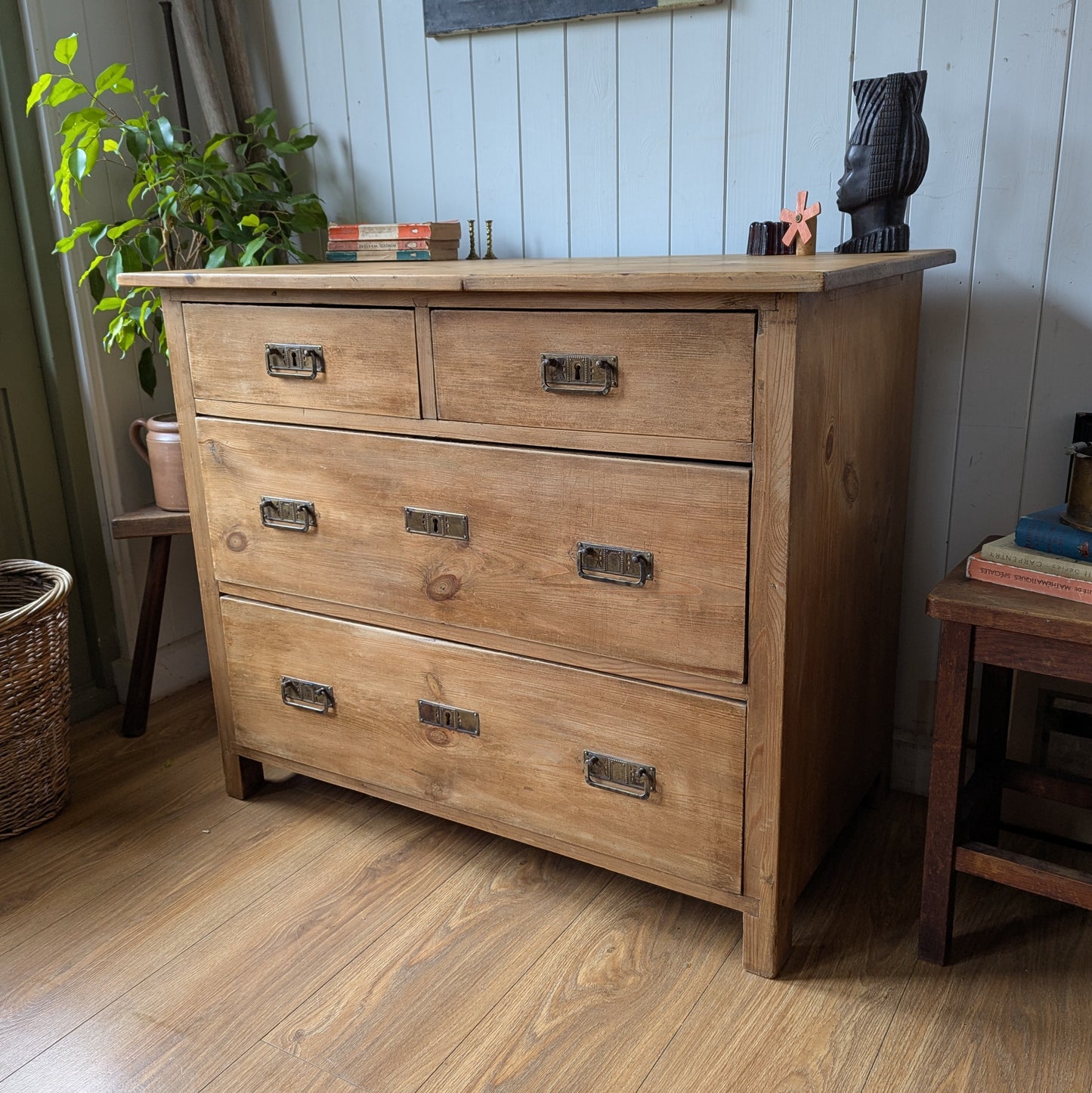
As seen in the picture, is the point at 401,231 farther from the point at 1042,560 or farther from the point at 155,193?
the point at 1042,560

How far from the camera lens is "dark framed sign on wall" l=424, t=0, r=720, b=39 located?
1691mm

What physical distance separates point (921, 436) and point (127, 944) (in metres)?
1.48

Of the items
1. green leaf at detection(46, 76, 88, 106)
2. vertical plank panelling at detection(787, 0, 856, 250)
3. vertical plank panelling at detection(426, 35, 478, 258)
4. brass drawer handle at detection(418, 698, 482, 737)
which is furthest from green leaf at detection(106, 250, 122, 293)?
vertical plank panelling at detection(787, 0, 856, 250)

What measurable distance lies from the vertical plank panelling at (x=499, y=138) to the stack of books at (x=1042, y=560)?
3.46 ft

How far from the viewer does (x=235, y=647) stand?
1.78m

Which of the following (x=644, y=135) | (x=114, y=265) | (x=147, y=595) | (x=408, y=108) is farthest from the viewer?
(x=147, y=595)

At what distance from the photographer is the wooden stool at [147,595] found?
6.61ft

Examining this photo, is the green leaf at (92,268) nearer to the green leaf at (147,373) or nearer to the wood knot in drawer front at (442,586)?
the green leaf at (147,373)

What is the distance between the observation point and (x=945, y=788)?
1.33m

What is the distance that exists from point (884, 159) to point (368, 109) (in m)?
1.06

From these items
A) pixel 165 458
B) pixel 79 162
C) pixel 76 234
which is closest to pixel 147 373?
pixel 165 458

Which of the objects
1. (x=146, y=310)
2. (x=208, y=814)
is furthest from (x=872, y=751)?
(x=146, y=310)

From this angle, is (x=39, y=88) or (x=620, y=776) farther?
(x=39, y=88)

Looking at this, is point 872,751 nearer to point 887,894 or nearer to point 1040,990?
point 887,894
